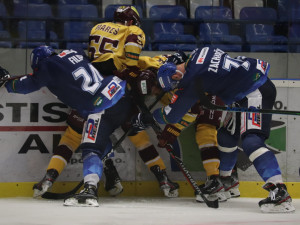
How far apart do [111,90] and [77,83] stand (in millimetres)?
225

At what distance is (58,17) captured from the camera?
221 inches

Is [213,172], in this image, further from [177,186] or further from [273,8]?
[273,8]

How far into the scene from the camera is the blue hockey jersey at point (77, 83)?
4656 millimetres

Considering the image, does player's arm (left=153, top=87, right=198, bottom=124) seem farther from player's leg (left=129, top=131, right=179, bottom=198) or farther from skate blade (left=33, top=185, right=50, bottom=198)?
skate blade (left=33, top=185, right=50, bottom=198)

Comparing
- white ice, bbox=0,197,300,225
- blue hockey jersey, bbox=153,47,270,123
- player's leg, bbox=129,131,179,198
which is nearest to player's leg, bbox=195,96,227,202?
white ice, bbox=0,197,300,225

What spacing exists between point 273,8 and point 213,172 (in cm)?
171

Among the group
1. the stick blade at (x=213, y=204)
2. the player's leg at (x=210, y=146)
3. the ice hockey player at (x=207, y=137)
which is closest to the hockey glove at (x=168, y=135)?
the ice hockey player at (x=207, y=137)

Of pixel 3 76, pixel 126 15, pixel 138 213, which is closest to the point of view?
pixel 138 213

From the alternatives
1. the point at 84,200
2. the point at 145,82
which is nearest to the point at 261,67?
the point at 145,82

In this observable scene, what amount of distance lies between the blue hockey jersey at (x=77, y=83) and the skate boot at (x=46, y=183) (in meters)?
0.44

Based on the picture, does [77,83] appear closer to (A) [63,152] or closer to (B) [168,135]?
(A) [63,152]

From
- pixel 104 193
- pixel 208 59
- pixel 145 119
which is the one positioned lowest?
pixel 104 193

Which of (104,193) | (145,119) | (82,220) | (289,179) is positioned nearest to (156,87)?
(145,119)

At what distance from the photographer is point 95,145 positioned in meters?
4.52
